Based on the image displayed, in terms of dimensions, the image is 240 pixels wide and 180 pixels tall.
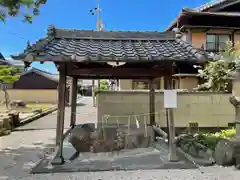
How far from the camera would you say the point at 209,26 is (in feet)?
59.2

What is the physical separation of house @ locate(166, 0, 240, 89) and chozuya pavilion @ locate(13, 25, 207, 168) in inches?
452

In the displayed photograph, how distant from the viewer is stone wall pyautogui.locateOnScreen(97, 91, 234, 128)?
390 inches

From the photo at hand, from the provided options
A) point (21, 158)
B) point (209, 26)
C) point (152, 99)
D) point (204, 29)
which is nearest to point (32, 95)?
point (204, 29)

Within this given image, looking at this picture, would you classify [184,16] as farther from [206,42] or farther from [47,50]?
[47,50]

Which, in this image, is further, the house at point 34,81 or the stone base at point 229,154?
the house at point 34,81

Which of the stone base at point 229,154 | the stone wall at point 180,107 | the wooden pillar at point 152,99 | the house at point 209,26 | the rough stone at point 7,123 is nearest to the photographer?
the stone base at point 229,154

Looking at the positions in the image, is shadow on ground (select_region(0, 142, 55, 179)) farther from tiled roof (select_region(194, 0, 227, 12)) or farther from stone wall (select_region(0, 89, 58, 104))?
stone wall (select_region(0, 89, 58, 104))

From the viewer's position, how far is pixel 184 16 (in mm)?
17484

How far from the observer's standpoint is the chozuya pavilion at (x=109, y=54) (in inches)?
208

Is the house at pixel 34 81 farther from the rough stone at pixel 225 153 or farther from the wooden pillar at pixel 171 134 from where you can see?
the rough stone at pixel 225 153

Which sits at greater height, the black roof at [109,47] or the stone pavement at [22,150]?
the black roof at [109,47]

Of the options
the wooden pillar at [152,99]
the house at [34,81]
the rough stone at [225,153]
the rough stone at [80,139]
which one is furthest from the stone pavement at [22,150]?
the house at [34,81]

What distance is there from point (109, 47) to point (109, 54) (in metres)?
0.72

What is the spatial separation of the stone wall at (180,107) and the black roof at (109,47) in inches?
133
